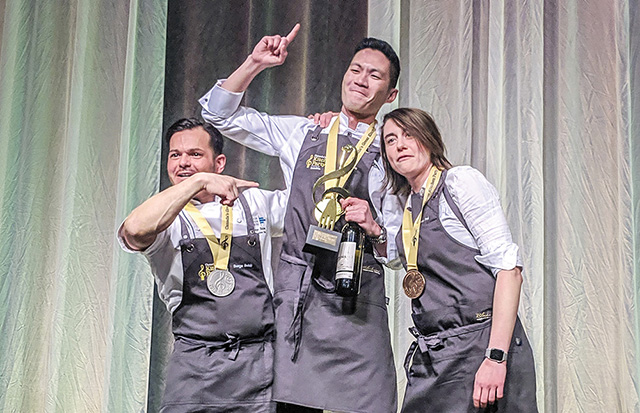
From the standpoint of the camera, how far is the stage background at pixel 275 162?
2578 millimetres

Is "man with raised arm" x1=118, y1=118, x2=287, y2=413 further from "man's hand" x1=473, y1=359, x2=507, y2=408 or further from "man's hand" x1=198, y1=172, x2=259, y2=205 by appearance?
"man's hand" x1=473, y1=359, x2=507, y2=408

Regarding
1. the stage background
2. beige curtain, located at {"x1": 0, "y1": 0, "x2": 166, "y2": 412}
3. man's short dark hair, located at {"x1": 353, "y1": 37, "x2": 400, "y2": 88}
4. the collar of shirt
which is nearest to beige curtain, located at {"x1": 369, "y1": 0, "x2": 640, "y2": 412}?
the stage background

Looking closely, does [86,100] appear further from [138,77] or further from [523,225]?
[523,225]

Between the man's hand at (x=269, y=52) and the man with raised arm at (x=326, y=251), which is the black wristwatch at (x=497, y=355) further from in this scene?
the man's hand at (x=269, y=52)

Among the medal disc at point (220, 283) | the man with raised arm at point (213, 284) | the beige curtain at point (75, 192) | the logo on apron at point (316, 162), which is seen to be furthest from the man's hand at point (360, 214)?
the beige curtain at point (75, 192)

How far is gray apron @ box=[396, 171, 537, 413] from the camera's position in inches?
82.0

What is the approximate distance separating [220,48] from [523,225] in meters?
1.07

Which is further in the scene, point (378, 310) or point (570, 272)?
point (570, 272)

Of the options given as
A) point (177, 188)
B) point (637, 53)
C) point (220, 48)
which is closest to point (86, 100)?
point (220, 48)

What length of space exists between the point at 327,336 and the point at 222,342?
10.4 inches

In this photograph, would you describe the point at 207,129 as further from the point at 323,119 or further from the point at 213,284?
the point at 213,284

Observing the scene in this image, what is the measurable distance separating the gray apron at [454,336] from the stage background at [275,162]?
0.42m

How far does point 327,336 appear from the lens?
6.98ft

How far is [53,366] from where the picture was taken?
8.46 feet
